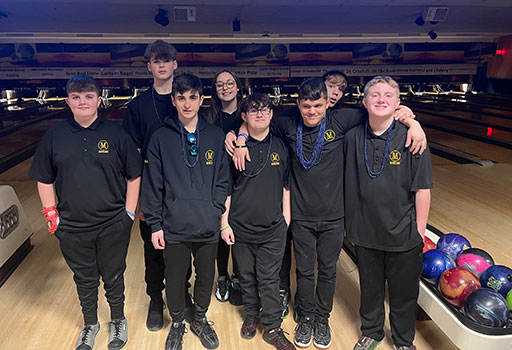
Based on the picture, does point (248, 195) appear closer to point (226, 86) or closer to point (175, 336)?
point (226, 86)

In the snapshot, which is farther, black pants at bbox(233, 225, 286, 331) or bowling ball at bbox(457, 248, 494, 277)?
bowling ball at bbox(457, 248, 494, 277)

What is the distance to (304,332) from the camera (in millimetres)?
1518

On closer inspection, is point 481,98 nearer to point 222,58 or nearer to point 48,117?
point 222,58

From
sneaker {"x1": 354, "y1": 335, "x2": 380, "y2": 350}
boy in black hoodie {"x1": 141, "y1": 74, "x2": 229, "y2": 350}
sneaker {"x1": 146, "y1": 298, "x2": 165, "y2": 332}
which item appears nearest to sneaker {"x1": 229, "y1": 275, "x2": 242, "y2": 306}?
sneaker {"x1": 146, "y1": 298, "x2": 165, "y2": 332}

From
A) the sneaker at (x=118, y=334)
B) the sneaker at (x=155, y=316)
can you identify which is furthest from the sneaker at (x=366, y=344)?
the sneaker at (x=118, y=334)

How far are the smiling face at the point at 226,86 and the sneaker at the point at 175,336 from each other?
962mm

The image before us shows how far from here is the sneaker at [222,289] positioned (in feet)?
6.06

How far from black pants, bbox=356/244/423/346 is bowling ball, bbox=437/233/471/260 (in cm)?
54

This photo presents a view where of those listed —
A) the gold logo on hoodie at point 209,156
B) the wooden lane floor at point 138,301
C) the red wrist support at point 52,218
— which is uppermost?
the gold logo on hoodie at point 209,156

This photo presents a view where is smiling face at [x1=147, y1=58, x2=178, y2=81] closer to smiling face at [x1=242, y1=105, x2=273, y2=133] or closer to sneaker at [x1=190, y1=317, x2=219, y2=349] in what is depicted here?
smiling face at [x1=242, y1=105, x2=273, y2=133]

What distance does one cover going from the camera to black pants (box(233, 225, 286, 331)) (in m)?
1.49

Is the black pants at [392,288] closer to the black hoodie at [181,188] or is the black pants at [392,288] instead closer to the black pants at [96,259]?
the black hoodie at [181,188]

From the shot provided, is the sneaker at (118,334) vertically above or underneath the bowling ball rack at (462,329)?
underneath

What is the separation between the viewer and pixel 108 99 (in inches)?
395
